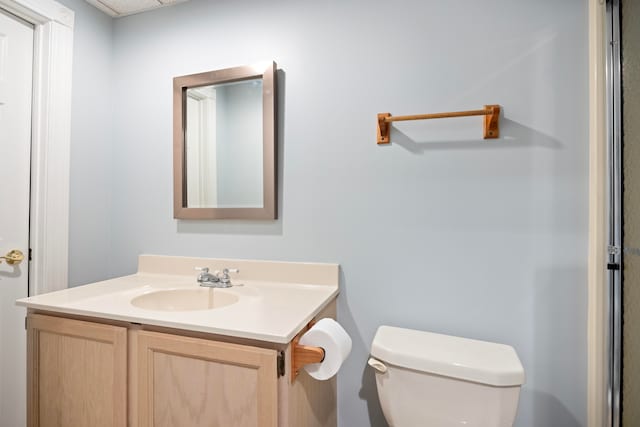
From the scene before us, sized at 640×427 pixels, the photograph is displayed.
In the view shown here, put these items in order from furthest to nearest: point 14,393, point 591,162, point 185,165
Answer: point 185,165 → point 14,393 → point 591,162

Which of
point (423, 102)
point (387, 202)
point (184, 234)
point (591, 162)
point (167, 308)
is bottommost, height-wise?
point (167, 308)

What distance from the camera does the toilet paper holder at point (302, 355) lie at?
87cm

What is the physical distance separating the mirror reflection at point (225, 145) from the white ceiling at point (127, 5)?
18.9 inches

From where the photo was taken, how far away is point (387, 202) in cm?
129

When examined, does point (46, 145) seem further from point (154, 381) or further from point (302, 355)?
point (302, 355)

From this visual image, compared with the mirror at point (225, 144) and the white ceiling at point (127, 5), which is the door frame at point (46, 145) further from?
the mirror at point (225, 144)

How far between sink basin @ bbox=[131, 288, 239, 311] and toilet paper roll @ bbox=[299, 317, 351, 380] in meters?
0.52

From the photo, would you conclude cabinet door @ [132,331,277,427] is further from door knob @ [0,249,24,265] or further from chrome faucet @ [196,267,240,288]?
door knob @ [0,249,24,265]

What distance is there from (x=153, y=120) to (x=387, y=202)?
1.26m

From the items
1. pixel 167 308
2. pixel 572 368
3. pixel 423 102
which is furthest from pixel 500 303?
pixel 167 308

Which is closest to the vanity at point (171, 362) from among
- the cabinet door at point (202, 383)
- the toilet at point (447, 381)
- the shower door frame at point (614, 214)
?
the cabinet door at point (202, 383)

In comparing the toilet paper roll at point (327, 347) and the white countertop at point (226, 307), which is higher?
the white countertop at point (226, 307)

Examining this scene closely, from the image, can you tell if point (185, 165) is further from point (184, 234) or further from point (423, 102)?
point (423, 102)

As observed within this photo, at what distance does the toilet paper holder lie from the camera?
871 mm
